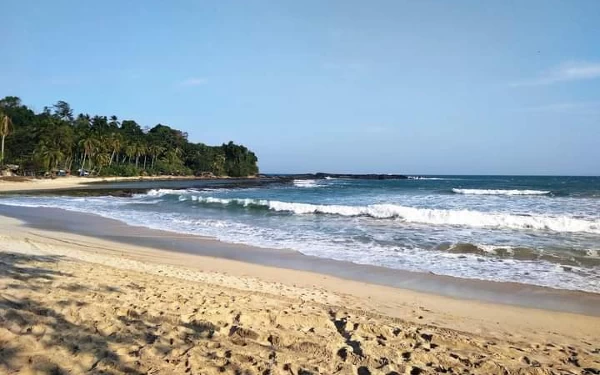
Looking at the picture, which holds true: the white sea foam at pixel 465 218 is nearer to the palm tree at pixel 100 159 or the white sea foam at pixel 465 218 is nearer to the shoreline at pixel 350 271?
the shoreline at pixel 350 271

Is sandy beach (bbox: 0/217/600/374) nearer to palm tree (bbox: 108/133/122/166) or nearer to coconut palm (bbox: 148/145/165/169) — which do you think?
palm tree (bbox: 108/133/122/166)

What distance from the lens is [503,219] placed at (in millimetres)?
17844

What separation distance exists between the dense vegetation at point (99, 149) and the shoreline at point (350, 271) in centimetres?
5679

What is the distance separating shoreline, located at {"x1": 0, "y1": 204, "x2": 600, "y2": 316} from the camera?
7.29 m

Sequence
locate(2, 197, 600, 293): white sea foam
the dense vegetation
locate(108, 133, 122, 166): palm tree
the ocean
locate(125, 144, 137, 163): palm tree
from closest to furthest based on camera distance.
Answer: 1. locate(2, 197, 600, 293): white sea foam
2. the ocean
3. the dense vegetation
4. locate(108, 133, 122, 166): palm tree
5. locate(125, 144, 137, 163): palm tree

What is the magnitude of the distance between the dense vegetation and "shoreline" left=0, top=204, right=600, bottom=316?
56790 mm

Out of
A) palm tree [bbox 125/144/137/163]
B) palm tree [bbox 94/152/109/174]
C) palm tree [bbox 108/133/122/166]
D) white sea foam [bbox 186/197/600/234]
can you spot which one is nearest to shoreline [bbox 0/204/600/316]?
white sea foam [bbox 186/197/600/234]

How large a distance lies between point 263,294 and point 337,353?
2847 millimetres

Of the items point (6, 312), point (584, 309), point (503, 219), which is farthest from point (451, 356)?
point (503, 219)

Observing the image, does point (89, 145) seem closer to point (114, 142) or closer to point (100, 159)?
point (100, 159)

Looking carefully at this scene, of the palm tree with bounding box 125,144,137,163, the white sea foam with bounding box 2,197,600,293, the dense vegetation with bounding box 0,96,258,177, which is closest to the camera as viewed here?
the white sea foam with bounding box 2,197,600,293

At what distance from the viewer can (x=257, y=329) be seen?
4.85 meters

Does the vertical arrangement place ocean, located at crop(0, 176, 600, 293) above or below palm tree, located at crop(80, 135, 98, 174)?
below

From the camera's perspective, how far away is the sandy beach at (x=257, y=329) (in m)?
3.82
